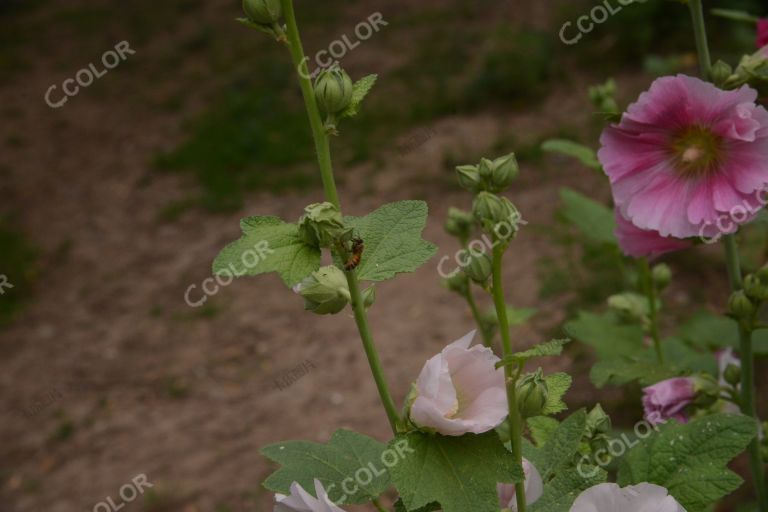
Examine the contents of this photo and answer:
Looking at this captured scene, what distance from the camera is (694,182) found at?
1.23 m

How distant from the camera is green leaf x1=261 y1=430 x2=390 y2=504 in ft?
3.32

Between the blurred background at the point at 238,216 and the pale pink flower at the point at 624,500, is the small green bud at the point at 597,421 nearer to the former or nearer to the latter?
the pale pink flower at the point at 624,500

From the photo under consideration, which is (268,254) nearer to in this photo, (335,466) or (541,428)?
(335,466)

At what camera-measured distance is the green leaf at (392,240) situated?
95 centimetres

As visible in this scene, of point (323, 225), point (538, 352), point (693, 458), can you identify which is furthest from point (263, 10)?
point (693, 458)

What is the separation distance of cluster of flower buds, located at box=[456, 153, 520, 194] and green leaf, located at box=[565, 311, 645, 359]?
1.07 metres

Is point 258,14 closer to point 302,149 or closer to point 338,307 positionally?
point 338,307

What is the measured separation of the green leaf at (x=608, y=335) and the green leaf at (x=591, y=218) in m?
0.19

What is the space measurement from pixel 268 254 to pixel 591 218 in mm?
1306

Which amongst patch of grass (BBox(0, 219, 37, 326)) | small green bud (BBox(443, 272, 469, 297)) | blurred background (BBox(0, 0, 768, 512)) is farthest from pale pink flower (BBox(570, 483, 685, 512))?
patch of grass (BBox(0, 219, 37, 326))

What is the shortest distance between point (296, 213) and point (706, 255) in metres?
2.27

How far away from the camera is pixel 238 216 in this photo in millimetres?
5105

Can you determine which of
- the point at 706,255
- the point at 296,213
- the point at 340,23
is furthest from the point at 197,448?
the point at 340,23

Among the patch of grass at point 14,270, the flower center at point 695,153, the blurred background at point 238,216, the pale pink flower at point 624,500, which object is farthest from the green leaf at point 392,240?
the patch of grass at point 14,270
